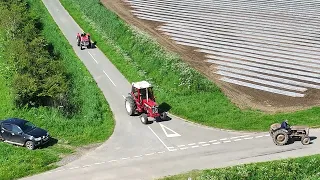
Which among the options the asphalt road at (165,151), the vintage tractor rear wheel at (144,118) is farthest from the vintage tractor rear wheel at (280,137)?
the vintage tractor rear wheel at (144,118)

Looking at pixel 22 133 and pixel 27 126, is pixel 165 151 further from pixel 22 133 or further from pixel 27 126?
pixel 27 126

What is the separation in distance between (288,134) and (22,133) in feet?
48.5

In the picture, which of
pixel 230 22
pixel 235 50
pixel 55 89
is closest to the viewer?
pixel 55 89

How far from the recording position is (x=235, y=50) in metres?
44.6

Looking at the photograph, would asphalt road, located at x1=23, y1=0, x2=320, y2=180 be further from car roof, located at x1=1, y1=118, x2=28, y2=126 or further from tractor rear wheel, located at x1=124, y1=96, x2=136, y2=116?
car roof, located at x1=1, y1=118, x2=28, y2=126

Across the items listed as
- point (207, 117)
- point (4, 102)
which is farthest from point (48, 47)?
point (207, 117)

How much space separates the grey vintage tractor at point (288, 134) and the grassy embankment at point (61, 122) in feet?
32.1

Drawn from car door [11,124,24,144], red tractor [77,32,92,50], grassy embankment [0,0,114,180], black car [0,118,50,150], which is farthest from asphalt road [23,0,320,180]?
red tractor [77,32,92,50]

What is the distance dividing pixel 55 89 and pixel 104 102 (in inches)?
140

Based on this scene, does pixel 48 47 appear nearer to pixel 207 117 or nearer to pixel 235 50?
pixel 235 50

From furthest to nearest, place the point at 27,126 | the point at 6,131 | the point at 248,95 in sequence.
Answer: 1. the point at 248,95
2. the point at 27,126
3. the point at 6,131

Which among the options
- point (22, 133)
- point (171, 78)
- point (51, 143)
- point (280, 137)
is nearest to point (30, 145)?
point (22, 133)

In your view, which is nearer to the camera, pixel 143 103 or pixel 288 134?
pixel 288 134

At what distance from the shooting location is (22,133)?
1100 inches
